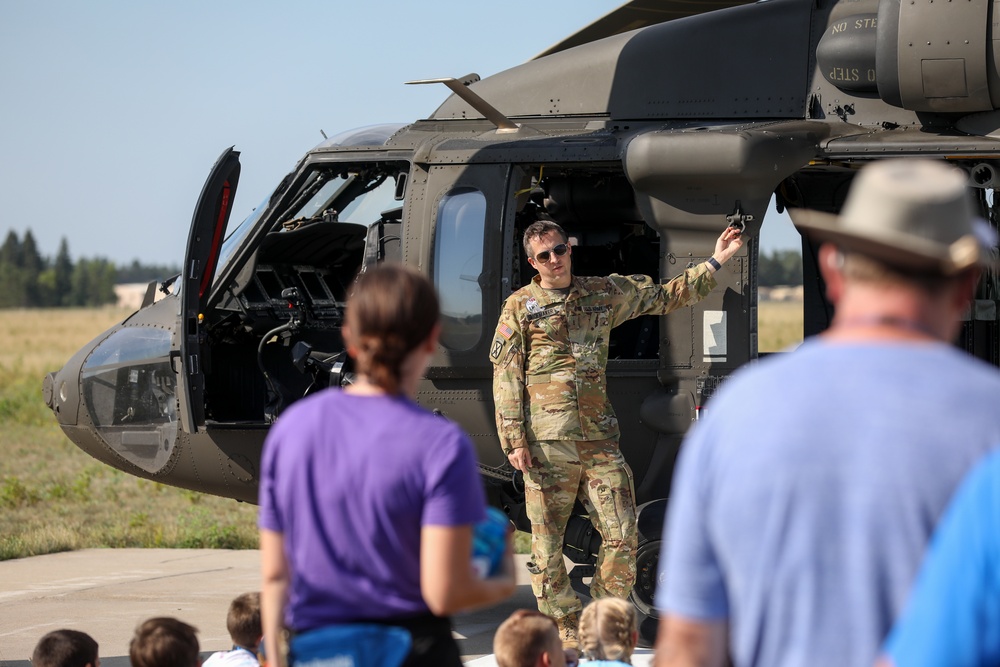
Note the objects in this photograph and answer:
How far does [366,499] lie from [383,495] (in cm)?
4

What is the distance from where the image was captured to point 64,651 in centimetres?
407

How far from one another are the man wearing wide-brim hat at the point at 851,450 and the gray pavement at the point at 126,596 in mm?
4688

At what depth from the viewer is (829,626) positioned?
6.57ft

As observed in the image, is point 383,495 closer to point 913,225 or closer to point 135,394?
point 913,225

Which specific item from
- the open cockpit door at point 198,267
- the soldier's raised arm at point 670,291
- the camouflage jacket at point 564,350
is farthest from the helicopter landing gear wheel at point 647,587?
the open cockpit door at point 198,267

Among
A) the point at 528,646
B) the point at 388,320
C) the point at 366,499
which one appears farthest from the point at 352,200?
the point at 366,499

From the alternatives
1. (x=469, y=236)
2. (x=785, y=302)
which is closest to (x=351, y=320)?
(x=469, y=236)

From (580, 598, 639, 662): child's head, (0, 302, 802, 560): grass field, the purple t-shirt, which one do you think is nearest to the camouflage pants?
(580, 598, 639, 662): child's head

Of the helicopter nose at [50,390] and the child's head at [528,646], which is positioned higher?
the helicopter nose at [50,390]

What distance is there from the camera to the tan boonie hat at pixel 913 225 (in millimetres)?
2021

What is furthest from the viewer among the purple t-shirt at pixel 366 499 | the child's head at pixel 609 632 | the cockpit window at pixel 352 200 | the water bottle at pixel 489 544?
the cockpit window at pixel 352 200

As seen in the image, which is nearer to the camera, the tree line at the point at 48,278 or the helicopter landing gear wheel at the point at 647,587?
the helicopter landing gear wheel at the point at 647,587

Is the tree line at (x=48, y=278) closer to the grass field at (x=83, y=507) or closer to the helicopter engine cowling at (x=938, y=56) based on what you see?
the grass field at (x=83, y=507)

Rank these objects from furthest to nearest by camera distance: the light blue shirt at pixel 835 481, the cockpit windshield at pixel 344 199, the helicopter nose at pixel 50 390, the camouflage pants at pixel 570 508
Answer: the helicopter nose at pixel 50 390, the cockpit windshield at pixel 344 199, the camouflage pants at pixel 570 508, the light blue shirt at pixel 835 481
